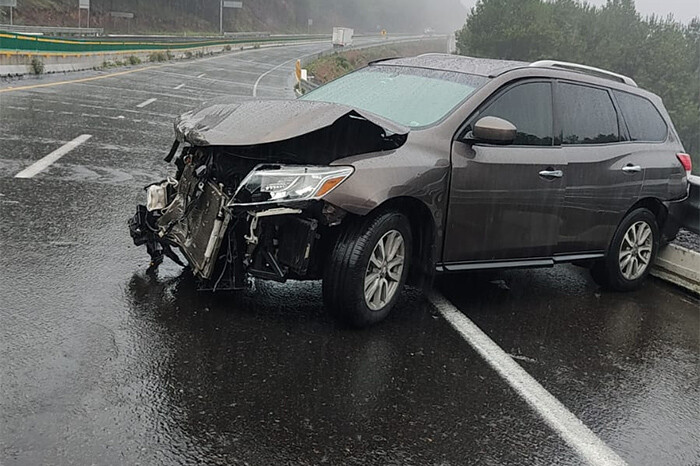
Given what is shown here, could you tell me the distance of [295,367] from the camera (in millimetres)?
3955

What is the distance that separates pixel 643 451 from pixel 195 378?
228 cm

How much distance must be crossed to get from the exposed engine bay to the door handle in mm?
1259

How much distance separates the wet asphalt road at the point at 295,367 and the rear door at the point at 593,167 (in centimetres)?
62

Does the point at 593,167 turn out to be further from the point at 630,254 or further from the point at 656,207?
the point at 656,207

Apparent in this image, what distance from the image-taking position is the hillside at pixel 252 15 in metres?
56.5

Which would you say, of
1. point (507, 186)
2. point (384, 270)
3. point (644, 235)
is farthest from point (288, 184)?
point (644, 235)

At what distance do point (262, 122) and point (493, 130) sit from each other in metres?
1.52

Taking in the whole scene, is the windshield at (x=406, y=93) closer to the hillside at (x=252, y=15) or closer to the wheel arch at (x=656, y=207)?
the wheel arch at (x=656, y=207)

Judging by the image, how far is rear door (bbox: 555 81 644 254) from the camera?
18.2ft

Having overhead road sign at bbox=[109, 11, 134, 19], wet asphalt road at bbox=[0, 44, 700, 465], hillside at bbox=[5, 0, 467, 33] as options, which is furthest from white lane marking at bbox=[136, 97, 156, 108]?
overhead road sign at bbox=[109, 11, 134, 19]

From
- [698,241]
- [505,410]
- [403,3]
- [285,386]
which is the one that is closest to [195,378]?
[285,386]

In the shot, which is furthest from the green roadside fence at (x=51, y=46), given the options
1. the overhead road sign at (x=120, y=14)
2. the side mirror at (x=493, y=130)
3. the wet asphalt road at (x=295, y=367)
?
the overhead road sign at (x=120, y=14)

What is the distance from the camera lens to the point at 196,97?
795 inches

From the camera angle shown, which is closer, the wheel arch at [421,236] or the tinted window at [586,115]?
the wheel arch at [421,236]
